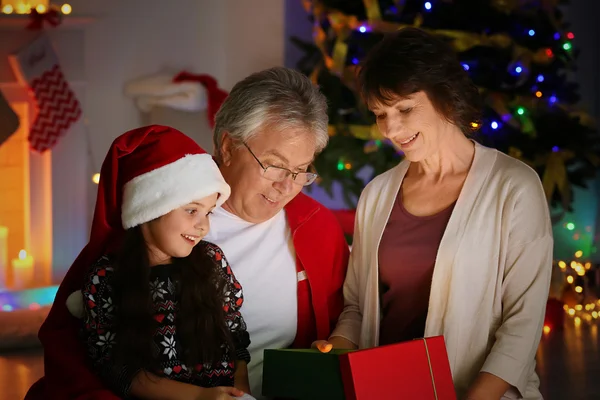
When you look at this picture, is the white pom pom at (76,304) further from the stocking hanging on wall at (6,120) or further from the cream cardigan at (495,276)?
the stocking hanging on wall at (6,120)

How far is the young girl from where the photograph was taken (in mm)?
1981

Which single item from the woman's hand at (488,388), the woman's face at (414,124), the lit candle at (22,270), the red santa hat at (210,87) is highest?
the woman's face at (414,124)

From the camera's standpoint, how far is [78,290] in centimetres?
213

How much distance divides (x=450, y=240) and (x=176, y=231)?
2.48ft

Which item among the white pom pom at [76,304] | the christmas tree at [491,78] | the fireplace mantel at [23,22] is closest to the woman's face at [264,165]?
the white pom pom at [76,304]

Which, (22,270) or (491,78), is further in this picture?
(22,270)

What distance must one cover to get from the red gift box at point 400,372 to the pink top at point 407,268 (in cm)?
35

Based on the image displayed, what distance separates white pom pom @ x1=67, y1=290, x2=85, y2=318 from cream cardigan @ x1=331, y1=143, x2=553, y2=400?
927 millimetres

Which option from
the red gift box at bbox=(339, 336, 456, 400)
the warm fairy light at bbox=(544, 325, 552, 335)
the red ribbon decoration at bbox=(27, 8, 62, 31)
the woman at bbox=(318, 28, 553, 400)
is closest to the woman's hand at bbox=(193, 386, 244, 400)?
the red gift box at bbox=(339, 336, 456, 400)

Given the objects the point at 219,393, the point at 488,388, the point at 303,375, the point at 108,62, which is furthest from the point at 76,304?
the point at 108,62

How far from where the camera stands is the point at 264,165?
2402mm

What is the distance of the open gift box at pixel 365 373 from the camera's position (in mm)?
1944

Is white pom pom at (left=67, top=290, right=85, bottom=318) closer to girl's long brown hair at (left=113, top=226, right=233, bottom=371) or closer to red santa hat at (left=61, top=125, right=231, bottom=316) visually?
red santa hat at (left=61, top=125, right=231, bottom=316)

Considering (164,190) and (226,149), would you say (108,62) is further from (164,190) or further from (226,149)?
(164,190)
